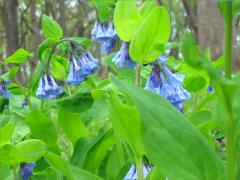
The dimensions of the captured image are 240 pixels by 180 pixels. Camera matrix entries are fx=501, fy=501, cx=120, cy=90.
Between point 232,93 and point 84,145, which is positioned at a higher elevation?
point 232,93

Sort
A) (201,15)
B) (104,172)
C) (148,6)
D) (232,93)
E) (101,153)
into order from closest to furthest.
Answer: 1. (232,93)
2. (148,6)
3. (101,153)
4. (104,172)
5. (201,15)

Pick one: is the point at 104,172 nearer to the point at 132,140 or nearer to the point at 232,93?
the point at 132,140

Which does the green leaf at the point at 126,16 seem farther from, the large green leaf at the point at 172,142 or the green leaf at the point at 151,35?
the large green leaf at the point at 172,142

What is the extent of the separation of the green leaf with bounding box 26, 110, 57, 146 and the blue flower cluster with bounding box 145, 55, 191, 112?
0.35m

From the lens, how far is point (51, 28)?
146 cm

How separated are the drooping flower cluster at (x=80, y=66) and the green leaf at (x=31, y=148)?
1.51 feet

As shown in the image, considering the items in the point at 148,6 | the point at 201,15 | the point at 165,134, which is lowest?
the point at 201,15

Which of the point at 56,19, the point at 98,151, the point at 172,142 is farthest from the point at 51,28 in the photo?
the point at 56,19

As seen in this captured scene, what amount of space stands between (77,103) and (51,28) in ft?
0.80

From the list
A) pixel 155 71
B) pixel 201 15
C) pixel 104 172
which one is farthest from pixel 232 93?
pixel 201 15

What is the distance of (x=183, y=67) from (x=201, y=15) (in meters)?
4.44

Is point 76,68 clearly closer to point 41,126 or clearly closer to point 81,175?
point 41,126

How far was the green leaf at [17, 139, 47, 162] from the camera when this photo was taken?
990 mm

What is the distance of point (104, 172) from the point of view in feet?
4.69
